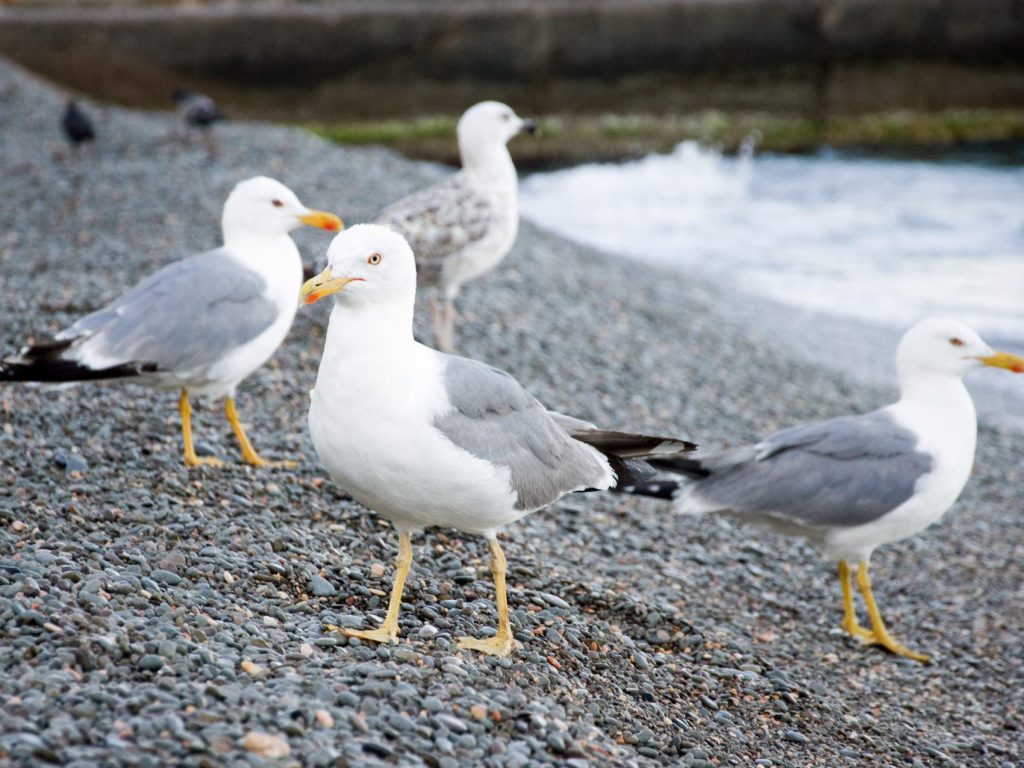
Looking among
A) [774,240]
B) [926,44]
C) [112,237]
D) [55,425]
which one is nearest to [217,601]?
[55,425]

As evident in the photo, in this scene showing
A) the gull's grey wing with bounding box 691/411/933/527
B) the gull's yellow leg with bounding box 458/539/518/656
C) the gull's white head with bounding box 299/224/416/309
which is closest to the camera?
the gull's white head with bounding box 299/224/416/309

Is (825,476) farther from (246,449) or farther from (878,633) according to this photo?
(246,449)

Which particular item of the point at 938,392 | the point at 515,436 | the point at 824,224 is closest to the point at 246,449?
the point at 515,436

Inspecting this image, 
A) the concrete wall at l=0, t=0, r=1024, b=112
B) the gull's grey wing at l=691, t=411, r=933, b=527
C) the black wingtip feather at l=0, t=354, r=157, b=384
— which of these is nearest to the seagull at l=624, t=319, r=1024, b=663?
the gull's grey wing at l=691, t=411, r=933, b=527

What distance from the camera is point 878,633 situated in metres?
5.29

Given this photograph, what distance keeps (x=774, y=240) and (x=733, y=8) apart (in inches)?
332

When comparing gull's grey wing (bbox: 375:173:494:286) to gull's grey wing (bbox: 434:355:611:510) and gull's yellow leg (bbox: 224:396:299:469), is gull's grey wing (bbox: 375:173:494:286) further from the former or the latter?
gull's grey wing (bbox: 434:355:611:510)

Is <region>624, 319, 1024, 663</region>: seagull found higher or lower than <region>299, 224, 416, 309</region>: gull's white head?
lower

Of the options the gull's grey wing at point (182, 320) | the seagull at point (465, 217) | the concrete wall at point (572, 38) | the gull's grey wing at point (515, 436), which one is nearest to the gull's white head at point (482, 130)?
the seagull at point (465, 217)

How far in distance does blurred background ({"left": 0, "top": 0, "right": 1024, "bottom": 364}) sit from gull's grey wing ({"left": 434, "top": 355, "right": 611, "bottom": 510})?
1553cm

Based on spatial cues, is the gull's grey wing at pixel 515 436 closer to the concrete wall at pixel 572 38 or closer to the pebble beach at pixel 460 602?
the pebble beach at pixel 460 602

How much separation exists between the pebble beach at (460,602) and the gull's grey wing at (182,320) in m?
0.50

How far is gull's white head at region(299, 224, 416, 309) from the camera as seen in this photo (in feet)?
11.7

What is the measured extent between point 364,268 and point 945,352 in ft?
10.0
